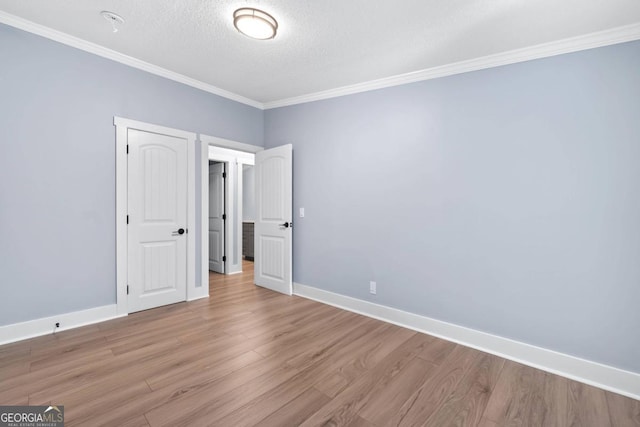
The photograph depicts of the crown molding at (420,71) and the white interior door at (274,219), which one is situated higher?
the crown molding at (420,71)

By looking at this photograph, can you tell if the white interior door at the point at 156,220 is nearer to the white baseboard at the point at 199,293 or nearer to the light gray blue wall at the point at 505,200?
the white baseboard at the point at 199,293

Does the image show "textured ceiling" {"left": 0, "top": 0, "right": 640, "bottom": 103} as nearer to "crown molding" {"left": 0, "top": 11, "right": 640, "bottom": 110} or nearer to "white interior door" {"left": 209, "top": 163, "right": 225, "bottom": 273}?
"crown molding" {"left": 0, "top": 11, "right": 640, "bottom": 110}

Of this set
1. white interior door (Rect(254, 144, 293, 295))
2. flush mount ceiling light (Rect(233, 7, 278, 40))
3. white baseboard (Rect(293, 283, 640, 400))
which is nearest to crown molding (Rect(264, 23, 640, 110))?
white interior door (Rect(254, 144, 293, 295))

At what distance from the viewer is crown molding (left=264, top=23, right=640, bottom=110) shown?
7.22 feet

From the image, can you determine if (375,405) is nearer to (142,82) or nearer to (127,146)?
(127,146)

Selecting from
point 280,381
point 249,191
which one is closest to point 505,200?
point 280,381

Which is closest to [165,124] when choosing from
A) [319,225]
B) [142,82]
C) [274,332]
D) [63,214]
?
[142,82]

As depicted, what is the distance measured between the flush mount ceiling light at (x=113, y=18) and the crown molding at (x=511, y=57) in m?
2.34

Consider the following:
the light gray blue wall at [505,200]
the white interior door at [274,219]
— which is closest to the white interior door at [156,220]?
the white interior door at [274,219]

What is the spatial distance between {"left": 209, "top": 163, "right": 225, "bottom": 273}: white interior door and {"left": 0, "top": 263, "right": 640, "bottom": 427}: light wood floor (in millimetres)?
2546

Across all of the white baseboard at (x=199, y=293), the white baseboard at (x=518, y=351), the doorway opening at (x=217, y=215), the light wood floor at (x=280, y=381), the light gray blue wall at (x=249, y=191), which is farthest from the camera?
the light gray blue wall at (x=249, y=191)

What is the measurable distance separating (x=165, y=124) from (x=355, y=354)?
3.47m

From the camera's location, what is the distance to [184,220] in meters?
3.67

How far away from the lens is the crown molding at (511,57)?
2.20m
